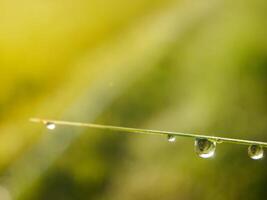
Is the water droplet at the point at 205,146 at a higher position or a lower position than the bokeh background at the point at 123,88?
lower

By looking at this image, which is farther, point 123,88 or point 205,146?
point 123,88

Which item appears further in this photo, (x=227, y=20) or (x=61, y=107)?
(x=61, y=107)

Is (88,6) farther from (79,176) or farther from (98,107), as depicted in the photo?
(79,176)

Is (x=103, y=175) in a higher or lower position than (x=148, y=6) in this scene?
lower

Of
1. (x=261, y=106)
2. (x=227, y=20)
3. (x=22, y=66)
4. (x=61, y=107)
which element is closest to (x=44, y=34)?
(x=22, y=66)

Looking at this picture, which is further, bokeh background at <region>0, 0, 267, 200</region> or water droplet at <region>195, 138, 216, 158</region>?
bokeh background at <region>0, 0, 267, 200</region>

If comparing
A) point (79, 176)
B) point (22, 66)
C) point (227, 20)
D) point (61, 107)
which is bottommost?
point (79, 176)

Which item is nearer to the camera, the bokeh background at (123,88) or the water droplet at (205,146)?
the water droplet at (205,146)

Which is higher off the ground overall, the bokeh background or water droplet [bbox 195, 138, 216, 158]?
the bokeh background
